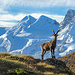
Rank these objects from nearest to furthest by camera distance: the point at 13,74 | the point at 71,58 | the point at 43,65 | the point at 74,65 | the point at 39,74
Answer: the point at 13,74
the point at 39,74
the point at 43,65
the point at 74,65
the point at 71,58

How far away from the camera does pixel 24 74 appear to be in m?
10.2

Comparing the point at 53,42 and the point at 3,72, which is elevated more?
the point at 53,42

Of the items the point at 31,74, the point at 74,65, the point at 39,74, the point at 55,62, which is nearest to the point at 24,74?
the point at 31,74

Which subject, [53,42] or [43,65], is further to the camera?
[53,42]

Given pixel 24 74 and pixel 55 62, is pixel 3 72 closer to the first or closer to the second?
pixel 24 74

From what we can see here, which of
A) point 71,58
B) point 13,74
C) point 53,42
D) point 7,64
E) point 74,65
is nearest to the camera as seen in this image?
point 13,74

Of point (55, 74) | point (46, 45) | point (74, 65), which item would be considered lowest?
point (74, 65)

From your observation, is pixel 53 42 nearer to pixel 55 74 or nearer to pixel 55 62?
pixel 55 62

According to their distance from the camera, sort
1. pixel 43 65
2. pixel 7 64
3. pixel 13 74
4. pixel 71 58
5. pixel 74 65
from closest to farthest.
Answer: pixel 13 74, pixel 7 64, pixel 43 65, pixel 74 65, pixel 71 58

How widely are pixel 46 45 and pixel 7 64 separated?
20.4 feet

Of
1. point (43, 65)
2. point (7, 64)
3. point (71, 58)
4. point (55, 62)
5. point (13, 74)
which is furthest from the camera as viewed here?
point (71, 58)

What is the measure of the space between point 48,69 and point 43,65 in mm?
1186

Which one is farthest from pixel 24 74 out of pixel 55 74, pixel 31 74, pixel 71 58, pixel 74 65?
pixel 71 58

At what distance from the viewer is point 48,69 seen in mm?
12953
